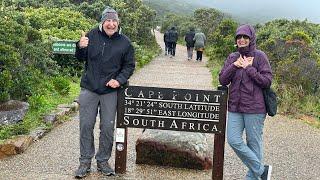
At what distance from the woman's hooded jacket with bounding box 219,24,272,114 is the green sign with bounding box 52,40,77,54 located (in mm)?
8412

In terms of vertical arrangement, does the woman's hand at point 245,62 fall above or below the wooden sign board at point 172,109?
above

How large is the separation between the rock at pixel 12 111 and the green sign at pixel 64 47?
191 inches

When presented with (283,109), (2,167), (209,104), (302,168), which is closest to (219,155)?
(209,104)

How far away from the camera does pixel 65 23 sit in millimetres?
18625

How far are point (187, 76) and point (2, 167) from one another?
10.9 meters

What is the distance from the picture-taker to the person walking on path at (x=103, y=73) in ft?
20.3

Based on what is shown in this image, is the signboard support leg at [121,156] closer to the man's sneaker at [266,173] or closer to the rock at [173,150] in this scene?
the rock at [173,150]

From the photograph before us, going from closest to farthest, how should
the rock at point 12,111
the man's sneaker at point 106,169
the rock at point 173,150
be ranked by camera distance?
the man's sneaker at point 106,169 → the rock at point 173,150 → the rock at point 12,111

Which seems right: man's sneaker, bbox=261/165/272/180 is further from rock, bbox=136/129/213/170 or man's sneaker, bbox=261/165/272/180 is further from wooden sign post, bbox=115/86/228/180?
rock, bbox=136/129/213/170

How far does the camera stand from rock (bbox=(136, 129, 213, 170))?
6.86 meters

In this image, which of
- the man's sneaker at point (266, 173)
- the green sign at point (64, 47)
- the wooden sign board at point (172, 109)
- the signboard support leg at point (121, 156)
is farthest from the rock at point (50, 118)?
the green sign at point (64, 47)

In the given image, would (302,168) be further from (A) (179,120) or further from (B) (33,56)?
(B) (33,56)

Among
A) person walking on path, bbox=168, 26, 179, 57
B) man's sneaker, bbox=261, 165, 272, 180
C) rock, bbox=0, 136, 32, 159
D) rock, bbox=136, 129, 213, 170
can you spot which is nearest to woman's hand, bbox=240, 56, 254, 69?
man's sneaker, bbox=261, 165, 272, 180

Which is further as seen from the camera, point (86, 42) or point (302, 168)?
point (302, 168)
